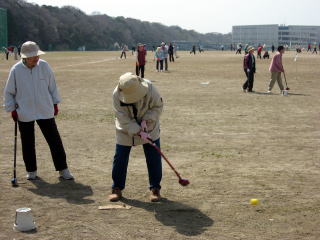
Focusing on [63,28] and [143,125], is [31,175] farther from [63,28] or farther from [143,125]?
[63,28]

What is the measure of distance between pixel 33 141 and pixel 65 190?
0.84m

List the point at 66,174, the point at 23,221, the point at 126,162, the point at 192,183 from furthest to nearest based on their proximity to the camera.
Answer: the point at 66,174
the point at 192,183
the point at 126,162
the point at 23,221

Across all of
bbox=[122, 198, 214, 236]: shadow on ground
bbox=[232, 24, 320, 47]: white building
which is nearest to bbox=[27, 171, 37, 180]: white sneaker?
bbox=[122, 198, 214, 236]: shadow on ground

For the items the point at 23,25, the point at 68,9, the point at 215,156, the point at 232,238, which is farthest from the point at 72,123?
the point at 68,9

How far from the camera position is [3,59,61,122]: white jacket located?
249 inches

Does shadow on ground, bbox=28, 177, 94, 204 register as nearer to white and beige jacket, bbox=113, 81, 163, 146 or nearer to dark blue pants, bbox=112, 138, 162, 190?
dark blue pants, bbox=112, 138, 162, 190

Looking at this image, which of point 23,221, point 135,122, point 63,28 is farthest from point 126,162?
point 63,28

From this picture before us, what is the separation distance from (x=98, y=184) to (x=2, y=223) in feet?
5.25

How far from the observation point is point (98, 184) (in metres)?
6.46

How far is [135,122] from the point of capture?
216 inches

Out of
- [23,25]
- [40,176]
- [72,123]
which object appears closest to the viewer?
[40,176]

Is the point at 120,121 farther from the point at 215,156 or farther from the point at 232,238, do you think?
the point at 215,156

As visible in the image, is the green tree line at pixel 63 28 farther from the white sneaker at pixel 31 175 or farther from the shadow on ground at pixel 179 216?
the shadow on ground at pixel 179 216

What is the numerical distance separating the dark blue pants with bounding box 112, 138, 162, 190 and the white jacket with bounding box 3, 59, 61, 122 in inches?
51.7
